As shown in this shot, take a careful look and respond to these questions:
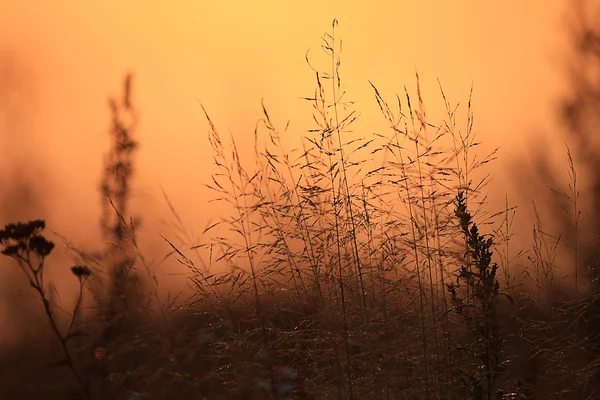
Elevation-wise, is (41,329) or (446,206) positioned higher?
(446,206)

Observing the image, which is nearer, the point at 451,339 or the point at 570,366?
the point at 451,339

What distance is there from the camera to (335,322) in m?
3.38

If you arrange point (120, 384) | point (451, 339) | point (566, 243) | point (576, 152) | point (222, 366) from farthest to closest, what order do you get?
1. point (576, 152)
2. point (566, 243)
3. point (451, 339)
4. point (222, 366)
5. point (120, 384)

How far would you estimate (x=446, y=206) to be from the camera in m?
3.65

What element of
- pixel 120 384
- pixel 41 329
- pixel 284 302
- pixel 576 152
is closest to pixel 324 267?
pixel 284 302

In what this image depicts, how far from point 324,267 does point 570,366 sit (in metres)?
1.25

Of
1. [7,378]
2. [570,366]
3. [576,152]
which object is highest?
[576,152]

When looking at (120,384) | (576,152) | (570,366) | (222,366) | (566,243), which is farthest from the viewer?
(576,152)

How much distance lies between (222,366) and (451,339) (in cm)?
100

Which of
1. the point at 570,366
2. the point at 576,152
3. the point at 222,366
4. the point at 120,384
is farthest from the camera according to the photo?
the point at 576,152

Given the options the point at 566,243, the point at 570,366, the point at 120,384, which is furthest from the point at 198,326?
the point at 566,243

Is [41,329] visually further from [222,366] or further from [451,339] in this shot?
[451,339]

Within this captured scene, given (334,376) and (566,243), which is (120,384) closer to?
(334,376)

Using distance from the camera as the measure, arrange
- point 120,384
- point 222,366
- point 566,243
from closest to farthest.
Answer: point 120,384, point 222,366, point 566,243
